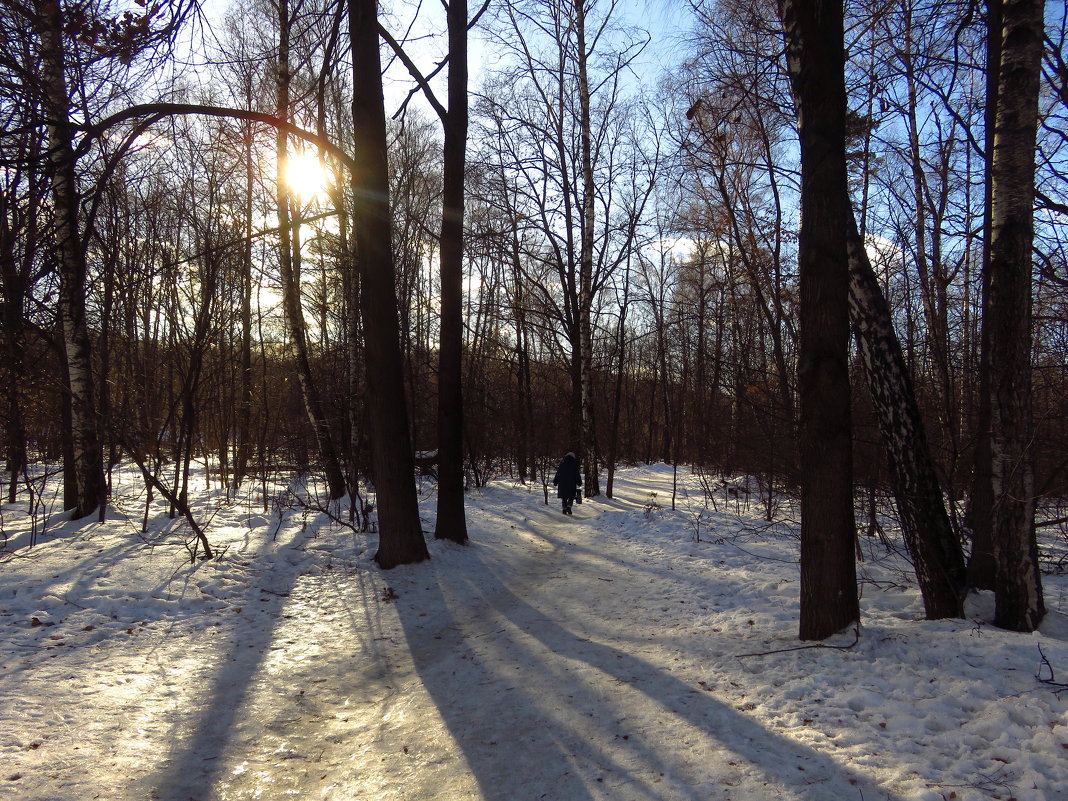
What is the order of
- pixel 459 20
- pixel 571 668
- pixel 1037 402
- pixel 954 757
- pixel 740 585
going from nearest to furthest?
pixel 954 757
pixel 571 668
pixel 740 585
pixel 1037 402
pixel 459 20

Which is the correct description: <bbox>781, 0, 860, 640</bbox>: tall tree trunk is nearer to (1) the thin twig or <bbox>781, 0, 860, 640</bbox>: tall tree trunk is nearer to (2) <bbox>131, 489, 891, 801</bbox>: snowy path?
(1) the thin twig

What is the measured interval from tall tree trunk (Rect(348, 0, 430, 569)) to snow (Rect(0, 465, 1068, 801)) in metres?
0.77

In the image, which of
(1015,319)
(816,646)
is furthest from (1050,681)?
(1015,319)

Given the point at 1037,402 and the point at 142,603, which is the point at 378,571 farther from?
the point at 1037,402

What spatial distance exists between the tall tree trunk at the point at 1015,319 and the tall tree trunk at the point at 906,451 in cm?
42

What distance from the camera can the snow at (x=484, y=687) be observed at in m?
3.38

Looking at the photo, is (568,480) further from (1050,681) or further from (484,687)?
(1050,681)

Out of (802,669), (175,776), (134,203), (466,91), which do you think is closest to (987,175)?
(802,669)

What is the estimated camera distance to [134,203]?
11336 millimetres

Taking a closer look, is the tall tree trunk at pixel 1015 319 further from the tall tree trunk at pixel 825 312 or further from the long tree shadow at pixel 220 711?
the long tree shadow at pixel 220 711

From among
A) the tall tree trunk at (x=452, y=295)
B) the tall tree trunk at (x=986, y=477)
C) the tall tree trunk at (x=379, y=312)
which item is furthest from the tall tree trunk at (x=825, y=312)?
the tall tree trunk at (x=452, y=295)

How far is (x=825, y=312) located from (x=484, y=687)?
420cm

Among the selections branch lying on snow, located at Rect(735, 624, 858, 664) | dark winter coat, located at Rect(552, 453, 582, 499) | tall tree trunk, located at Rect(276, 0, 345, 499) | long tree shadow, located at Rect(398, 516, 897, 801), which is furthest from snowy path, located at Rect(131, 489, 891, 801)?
dark winter coat, located at Rect(552, 453, 582, 499)

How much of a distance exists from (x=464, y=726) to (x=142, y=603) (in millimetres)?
4012
